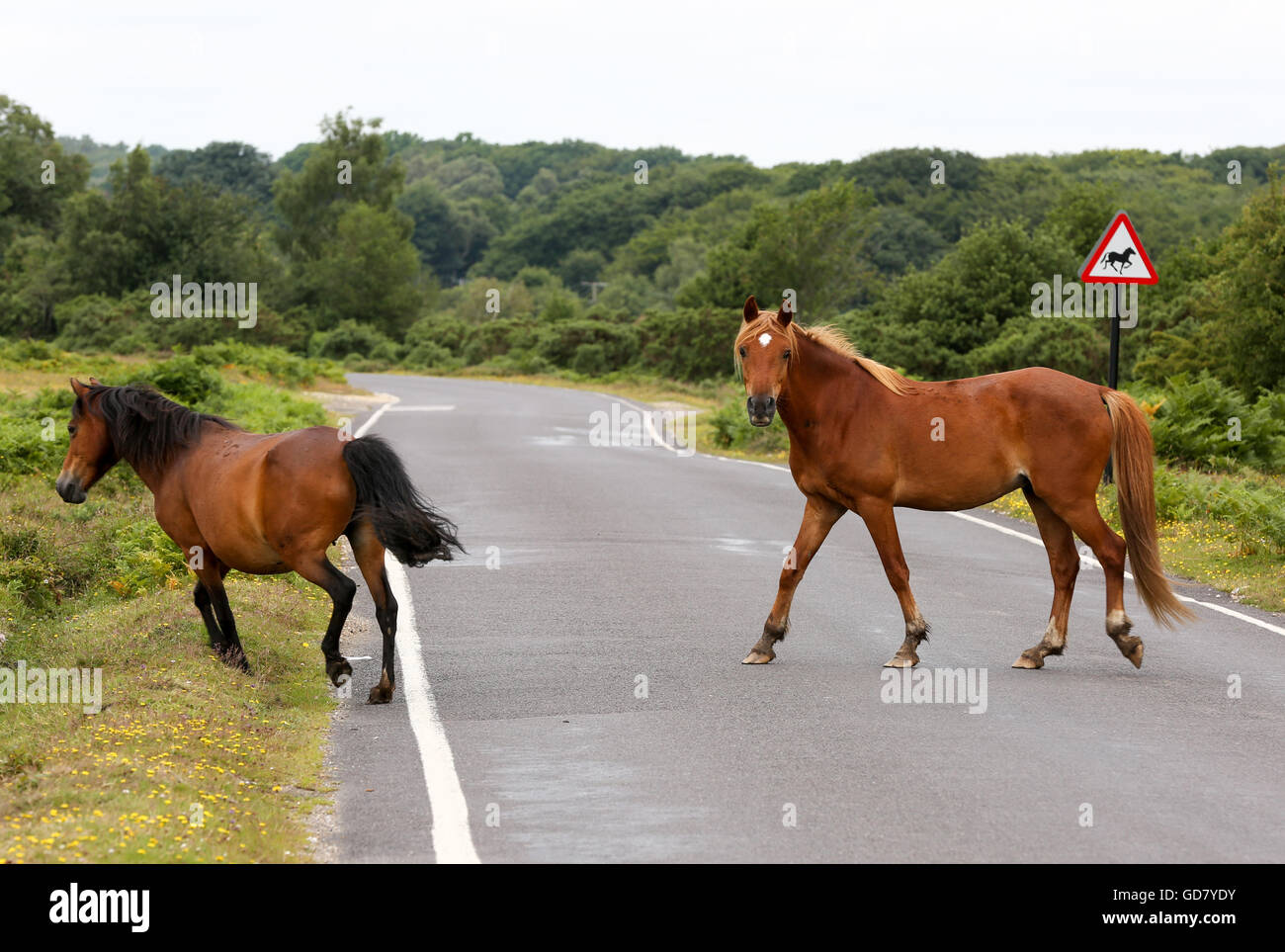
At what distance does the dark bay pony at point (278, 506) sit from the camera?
322 inches

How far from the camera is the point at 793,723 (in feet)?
25.3

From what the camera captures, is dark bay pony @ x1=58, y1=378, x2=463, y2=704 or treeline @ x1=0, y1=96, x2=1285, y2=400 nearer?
dark bay pony @ x1=58, y1=378, x2=463, y2=704

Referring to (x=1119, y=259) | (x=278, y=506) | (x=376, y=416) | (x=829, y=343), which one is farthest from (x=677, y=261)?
(x=278, y=506)

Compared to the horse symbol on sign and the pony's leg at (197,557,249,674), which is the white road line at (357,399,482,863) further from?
the horse symbol on sign

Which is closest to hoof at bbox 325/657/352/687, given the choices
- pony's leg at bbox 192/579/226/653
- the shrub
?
pony's leg at bbox 192/579/226/653

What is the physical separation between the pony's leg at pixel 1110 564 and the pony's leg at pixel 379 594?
4199 millimetres

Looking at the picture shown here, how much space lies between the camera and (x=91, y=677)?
8.35 metres

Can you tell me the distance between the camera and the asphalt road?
19.3 feet

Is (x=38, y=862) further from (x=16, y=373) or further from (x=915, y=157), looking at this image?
(x=915, y=157)

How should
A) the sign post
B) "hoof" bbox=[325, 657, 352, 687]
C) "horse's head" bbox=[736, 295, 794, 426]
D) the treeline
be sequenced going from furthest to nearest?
1. the treeline
2. the sign post
3. "horse's head" bbox=[736, 295, 794, 426]
4. "hoof" bbox=[325, 657, 352, 687]

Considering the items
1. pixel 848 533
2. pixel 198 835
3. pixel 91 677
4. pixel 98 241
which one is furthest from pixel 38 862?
pixel 98 241

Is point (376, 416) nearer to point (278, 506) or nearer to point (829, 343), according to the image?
point (829, 343)

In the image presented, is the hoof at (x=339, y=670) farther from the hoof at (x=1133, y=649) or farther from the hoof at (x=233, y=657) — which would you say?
the hoof at (x=1133, y=649)

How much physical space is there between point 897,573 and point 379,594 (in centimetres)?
318
